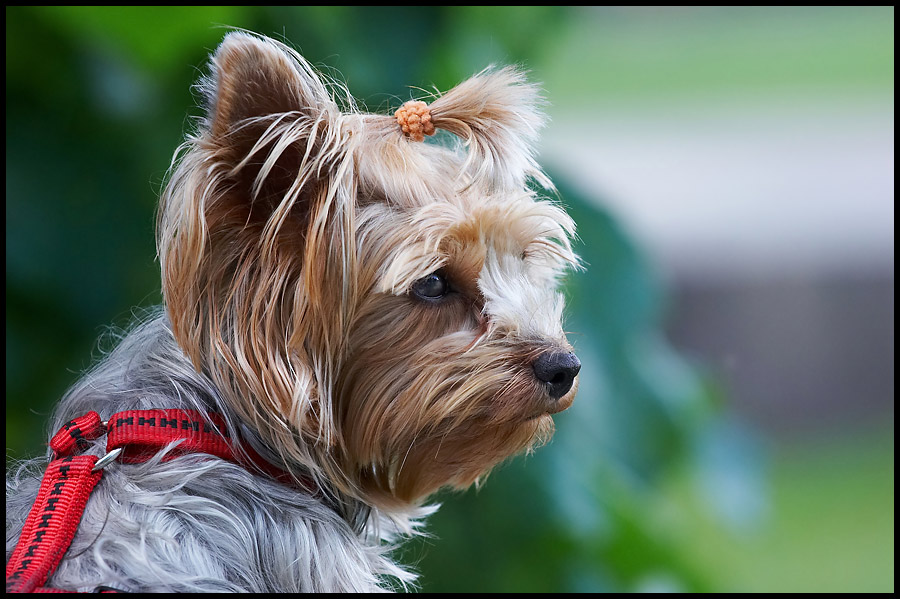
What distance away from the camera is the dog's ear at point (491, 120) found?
65.4 inches

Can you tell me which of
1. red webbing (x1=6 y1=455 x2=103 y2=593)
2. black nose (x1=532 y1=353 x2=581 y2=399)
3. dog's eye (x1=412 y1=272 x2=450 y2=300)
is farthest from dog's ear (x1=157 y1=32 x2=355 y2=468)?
black nose (x1=532 y1=353 x2=581 y2=399)

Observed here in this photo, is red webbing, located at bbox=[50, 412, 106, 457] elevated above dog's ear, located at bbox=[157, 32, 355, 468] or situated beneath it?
situated beneath

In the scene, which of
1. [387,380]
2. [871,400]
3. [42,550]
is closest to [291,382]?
[387,380]

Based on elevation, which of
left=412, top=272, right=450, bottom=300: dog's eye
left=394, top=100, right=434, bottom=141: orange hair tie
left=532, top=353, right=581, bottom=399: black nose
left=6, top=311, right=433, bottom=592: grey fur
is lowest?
left=6, top=311, right=433, bottom=592: grey fur

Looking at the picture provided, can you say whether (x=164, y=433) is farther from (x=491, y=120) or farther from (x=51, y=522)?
(x=491, y=120)

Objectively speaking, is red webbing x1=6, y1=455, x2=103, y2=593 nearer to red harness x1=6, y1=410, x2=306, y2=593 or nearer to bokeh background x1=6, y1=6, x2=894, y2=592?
red harness x1=6, y1=410, x2=306, y2=593

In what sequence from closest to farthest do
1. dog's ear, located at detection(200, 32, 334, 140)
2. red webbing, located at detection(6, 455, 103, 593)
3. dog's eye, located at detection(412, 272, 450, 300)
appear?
1. red webbing, located at detection(6, 455, 103, 593)
2. dog's ear, located at detection(200, 32, 334, 140)
3. dog's eye, located at detection(412, 272, 450, 300)

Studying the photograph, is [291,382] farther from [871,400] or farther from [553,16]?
[871,400]

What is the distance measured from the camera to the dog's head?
1450mm

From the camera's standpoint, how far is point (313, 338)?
1530 mm

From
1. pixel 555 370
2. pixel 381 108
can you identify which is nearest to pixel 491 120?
pixel 555 370

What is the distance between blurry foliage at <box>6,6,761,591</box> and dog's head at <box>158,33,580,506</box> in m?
0.66

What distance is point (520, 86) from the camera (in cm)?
171

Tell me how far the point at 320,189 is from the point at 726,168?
206 inches
